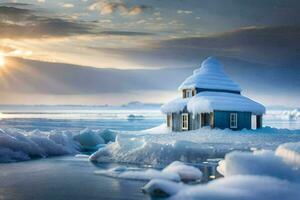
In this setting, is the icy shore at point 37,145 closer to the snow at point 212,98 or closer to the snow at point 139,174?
the snow at point 139,174

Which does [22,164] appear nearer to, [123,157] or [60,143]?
[123,157]

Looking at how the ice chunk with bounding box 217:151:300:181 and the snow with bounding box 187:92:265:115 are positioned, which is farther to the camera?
the snow with bounding box 187:92:265:115

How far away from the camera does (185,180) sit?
1866cm

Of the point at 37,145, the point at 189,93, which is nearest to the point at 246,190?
the point at 37,145

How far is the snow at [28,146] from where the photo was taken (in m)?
28.6

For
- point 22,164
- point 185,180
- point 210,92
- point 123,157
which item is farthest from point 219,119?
point 185,180

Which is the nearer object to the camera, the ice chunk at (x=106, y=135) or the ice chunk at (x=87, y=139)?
the ice chunk at (x=87, y=139)

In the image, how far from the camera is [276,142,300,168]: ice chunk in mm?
14436

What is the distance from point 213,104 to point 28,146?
59.8 ft

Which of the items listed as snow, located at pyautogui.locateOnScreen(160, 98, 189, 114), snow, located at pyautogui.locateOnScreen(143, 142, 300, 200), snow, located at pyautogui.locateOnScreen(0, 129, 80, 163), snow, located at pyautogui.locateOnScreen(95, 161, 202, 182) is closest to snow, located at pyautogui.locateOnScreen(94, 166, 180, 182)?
snow, located at pyautogui.locateOnScreen(95, 161, 202, 182)

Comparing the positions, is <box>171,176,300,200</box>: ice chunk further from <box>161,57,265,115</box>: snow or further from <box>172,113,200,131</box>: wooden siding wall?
<box>172,113,200,131</box>: wooden siding wall

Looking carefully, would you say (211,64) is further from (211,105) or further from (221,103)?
(211,105)

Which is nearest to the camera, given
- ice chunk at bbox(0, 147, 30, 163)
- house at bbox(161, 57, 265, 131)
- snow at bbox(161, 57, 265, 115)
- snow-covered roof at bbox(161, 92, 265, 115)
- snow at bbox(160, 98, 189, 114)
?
ice chunk at bbox(0, 147, 30, 163)

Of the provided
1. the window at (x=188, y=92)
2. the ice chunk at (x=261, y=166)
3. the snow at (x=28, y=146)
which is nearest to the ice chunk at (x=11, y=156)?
the snow at (x=28, y=146)
